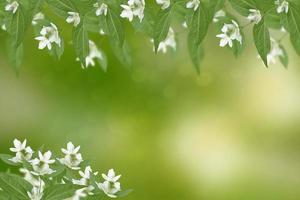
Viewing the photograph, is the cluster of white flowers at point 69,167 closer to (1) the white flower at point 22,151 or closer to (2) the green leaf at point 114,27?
(1) the white flower at point 22,151

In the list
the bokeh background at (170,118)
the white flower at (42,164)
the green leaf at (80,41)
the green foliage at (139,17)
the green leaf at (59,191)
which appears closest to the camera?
the green leaf at (59,191)

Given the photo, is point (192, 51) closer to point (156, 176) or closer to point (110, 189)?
point (110, 189)

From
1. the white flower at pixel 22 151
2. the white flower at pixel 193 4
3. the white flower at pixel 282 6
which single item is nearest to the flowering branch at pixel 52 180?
the white flower at pixel 22 151

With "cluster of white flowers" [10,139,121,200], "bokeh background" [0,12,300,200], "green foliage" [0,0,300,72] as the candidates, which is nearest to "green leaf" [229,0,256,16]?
"green foliage" [0,0,300,72]

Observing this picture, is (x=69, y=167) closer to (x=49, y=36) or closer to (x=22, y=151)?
(x=22, y=151)

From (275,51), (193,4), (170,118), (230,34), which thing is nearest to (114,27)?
(193,4)

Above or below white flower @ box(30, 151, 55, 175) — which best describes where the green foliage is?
above

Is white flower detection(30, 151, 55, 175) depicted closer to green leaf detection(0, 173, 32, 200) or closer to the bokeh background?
green leaf detection(0, 173, 32, 200)

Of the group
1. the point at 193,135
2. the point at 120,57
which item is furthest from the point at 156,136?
the point at 120,57
